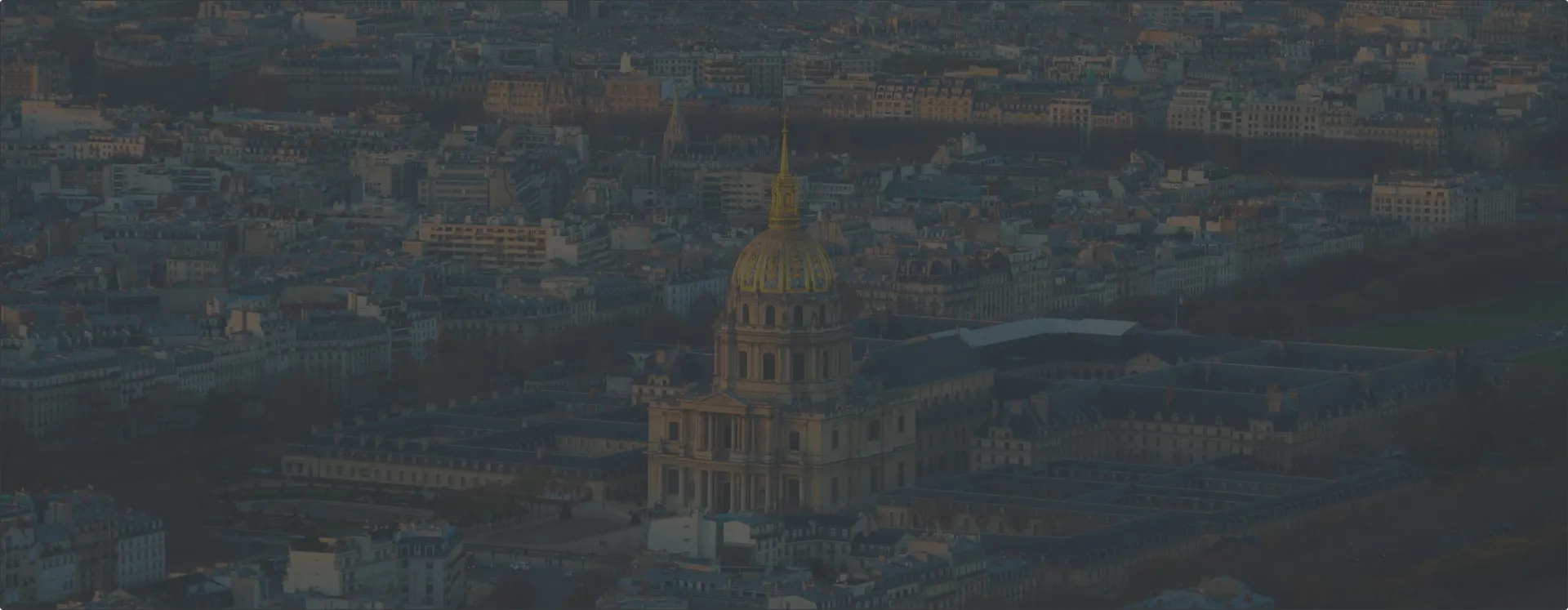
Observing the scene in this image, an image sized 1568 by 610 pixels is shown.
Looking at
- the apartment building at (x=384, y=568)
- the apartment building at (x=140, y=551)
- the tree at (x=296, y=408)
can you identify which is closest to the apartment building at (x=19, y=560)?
the apartment building at (x=140, y=551)

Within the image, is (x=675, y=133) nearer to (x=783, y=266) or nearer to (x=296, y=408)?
(x=296, y=408)

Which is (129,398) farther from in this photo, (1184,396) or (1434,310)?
(1434,310)

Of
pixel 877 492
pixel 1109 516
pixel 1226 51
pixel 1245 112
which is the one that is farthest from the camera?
pixel 1226 51

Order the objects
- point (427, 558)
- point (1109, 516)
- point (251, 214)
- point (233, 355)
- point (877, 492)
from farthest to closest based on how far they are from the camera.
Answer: point (251, 214)
point (233, 355)
point (877, 492)
point (1109, 516)
point (427, 558)

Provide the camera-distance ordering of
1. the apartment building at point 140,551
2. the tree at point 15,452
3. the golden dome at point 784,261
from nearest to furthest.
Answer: the apartment building at point 140,551, the tree at point 15,452, the golden dome at point 784,261

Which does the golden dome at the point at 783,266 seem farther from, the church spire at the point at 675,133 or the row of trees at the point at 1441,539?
the church spire at the point at 675,133

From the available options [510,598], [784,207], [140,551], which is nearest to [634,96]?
[784,207]

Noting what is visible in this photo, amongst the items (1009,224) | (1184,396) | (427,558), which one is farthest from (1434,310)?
(427,558)
